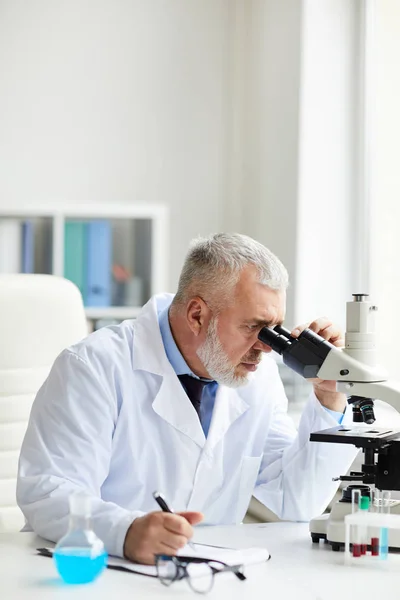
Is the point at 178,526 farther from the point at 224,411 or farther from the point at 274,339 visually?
the point at 224,411

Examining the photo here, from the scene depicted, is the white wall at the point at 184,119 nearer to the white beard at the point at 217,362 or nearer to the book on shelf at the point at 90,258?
the book on shelf at the point at 90,258

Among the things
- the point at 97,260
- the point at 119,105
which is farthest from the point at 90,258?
the point at 119,105

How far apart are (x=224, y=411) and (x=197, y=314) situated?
9.5 inches

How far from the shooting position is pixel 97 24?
3965 millimetres

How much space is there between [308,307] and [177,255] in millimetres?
767

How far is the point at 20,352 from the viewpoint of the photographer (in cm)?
236

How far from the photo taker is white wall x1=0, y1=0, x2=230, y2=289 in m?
3.90

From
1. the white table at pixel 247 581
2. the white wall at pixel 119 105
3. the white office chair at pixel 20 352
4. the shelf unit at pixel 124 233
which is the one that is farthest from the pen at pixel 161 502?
the white wall at pixel 119 105

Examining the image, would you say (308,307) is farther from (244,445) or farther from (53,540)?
(53,540)

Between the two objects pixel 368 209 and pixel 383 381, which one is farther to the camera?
pixel 368 209

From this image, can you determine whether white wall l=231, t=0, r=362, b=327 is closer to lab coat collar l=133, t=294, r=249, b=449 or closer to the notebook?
lab coat collar l=133, t=294, r=249, b=449

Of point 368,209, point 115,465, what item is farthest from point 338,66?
point 115,465

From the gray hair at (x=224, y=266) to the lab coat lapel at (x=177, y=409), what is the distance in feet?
0.65

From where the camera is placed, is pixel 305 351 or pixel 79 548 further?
pixel 305 351
